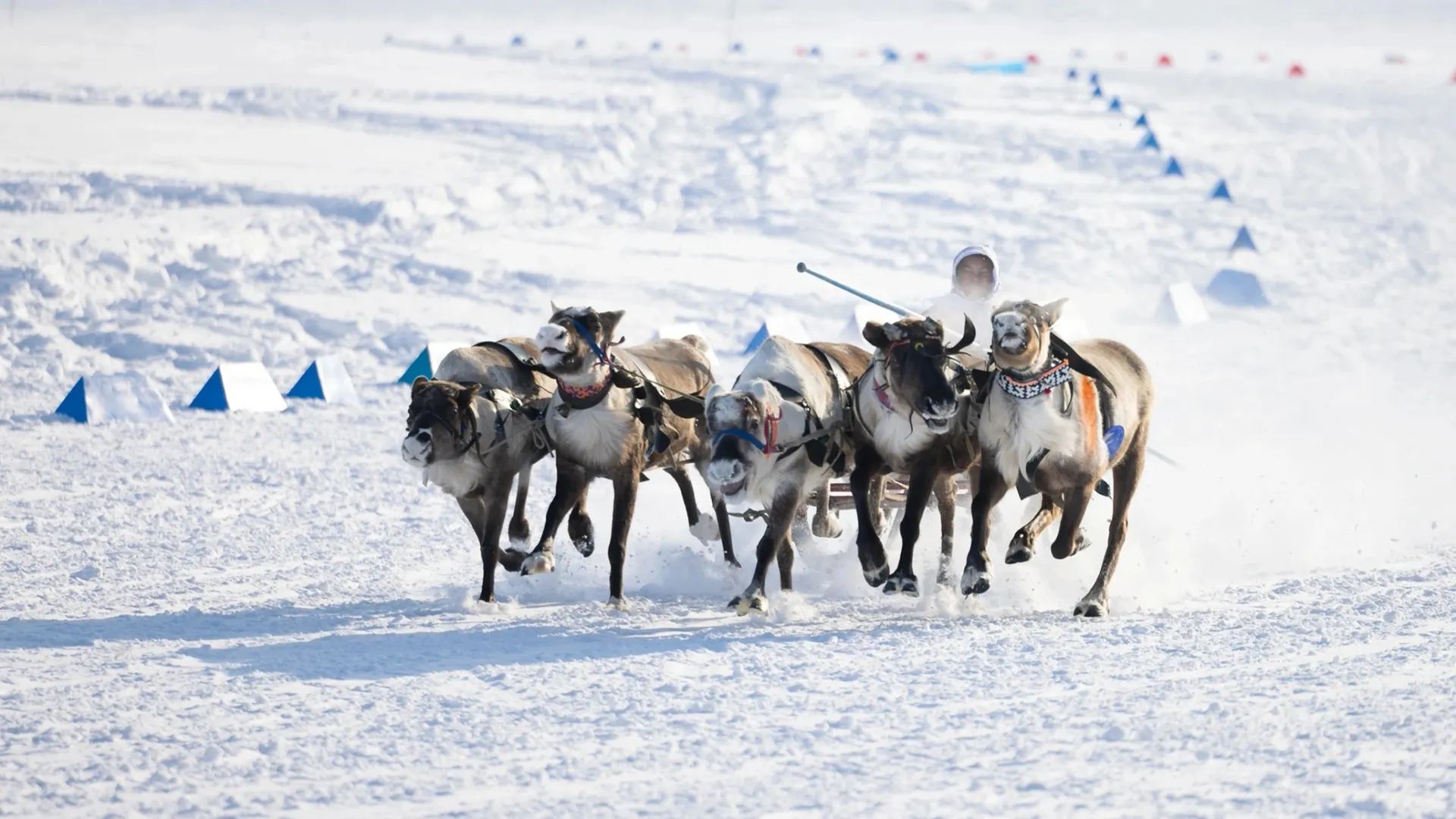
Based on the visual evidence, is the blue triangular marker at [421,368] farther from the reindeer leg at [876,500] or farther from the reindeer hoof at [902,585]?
the reindeer hoof at [902,585]

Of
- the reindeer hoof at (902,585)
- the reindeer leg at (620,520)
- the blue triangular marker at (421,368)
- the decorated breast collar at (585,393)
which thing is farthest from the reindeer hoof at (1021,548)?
the blue triangular marker at (421,368)

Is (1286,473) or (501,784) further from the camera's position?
(1286,473)

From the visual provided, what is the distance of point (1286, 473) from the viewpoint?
1285cm

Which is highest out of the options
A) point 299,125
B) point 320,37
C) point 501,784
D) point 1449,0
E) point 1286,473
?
point 1449,0

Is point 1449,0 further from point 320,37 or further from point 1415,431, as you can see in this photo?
point 1415,431

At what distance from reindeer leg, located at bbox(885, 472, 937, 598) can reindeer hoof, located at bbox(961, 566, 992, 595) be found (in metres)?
0.25

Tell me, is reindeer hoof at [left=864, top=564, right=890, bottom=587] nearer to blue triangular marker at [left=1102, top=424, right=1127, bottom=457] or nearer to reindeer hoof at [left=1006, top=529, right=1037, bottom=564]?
reindeer hoof at [left=1006, top=529, right=1037, bottom=564]

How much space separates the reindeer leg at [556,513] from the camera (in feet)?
27.8

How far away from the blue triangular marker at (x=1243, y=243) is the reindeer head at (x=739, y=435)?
55.4 feet

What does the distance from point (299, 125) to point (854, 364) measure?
61.8ft

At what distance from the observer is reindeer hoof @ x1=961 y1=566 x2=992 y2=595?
8.05 meters

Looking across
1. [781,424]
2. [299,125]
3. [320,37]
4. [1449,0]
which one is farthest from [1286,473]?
[1449,0]

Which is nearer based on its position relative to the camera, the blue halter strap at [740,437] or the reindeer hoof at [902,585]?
the blue halter strap at [740,437]

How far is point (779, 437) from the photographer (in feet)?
26.9
